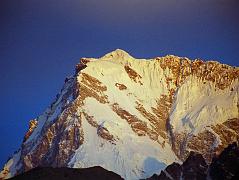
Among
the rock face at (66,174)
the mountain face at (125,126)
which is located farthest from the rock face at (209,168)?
the rock face at (66,174)

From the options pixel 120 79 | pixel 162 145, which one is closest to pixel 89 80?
pixel 120 79

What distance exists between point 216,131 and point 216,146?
584 cm

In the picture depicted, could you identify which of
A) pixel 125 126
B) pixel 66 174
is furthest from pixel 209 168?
pixel 125 126

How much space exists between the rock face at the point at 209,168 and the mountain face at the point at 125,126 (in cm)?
2195

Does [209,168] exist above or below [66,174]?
above

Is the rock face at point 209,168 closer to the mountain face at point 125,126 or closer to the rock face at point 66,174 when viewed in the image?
the mountain face at point 125,126

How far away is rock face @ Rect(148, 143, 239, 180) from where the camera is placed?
337 feet

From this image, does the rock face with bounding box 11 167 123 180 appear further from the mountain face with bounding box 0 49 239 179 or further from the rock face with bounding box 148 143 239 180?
the mountain face with bounding box 0 49 239 179

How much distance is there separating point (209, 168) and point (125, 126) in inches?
2288

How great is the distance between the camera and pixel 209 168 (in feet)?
385

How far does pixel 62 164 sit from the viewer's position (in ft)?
506

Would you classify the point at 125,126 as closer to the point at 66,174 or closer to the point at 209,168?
the point at 209,168

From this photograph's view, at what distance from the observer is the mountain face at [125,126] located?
158 metres

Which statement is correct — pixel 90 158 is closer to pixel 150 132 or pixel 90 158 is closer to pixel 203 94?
pixel 150 132
